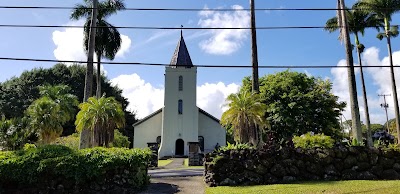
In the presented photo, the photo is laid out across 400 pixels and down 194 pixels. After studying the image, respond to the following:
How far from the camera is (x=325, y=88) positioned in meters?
33.6

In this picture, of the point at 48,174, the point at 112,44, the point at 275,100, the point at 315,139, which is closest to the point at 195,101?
the point at 275,100

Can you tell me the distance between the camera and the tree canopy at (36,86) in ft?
140

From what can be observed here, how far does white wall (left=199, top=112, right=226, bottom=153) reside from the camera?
4012 cm

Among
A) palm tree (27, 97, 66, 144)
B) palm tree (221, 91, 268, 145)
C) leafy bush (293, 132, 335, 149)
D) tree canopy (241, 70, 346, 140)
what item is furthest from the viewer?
tree canopy (241, 70, 346, 140)

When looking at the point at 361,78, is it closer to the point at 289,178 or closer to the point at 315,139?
the point at 315,139

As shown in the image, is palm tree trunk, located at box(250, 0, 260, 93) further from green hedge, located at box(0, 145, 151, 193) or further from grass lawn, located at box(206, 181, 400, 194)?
green hedge, located at box(0, 145, 151, 193)

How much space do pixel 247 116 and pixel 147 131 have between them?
75.9 ft

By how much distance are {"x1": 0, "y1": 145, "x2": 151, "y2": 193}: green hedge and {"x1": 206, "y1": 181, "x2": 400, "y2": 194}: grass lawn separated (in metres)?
3.42

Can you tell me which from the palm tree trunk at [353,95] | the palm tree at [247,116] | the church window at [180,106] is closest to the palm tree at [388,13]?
the palm tree trunk at [353,95]

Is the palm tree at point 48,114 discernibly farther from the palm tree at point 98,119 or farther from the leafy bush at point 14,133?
the palm tree at point 98,119

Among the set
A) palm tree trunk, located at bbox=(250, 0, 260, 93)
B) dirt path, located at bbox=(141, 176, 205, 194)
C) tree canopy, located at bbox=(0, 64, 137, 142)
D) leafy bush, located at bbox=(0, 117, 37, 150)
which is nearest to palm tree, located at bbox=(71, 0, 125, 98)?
leafy bush, located at bbox=(0, 117, 37, 150)

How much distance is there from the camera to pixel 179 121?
1505 inches

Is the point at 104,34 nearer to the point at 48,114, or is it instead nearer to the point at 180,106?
the point at 48,114

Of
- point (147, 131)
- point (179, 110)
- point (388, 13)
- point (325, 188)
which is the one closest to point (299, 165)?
point (325, 188)
